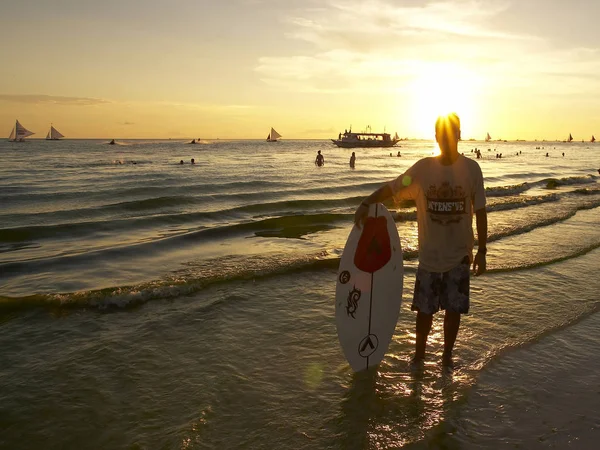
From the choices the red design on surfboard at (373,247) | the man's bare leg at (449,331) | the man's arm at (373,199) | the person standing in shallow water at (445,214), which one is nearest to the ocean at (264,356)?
the man's bare leg at (449,331)

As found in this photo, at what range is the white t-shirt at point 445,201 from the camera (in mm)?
3916

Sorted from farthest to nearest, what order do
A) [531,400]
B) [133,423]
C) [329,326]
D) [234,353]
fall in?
[329,326] → [234,353] → [531,400] → [133,423]

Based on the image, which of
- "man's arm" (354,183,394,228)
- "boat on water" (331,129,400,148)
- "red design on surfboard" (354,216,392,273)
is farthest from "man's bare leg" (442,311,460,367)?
"boat on water" (331,129,400,148)

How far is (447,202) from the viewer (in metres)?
3.93

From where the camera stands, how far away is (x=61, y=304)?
642 centimetres

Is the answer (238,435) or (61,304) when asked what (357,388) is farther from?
(61,304)

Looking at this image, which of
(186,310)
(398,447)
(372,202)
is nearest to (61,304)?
(186,310)

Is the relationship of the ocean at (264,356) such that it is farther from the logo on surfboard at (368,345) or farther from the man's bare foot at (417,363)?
the logo on surfboard at (368,345)

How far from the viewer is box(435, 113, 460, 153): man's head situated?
388 centimetres

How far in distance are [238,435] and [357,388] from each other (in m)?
1.17

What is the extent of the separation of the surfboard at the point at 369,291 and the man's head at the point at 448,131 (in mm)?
854

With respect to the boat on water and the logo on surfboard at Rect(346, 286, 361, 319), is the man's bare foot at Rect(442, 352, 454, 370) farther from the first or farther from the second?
the boat on water

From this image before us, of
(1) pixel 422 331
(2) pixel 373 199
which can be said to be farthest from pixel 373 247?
(1) pixel 422 331

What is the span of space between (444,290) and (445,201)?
797 mm
